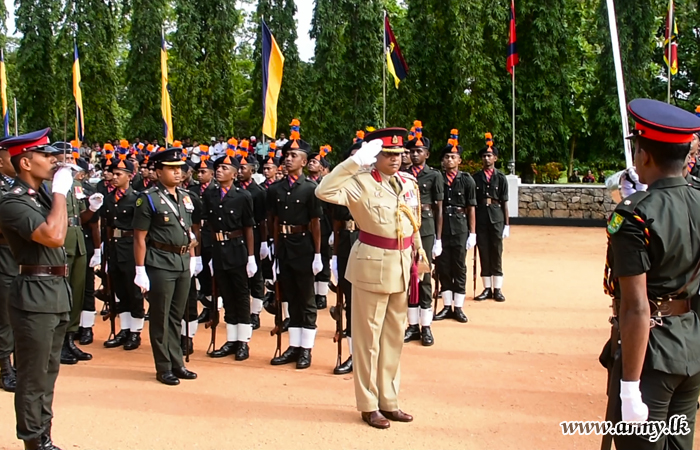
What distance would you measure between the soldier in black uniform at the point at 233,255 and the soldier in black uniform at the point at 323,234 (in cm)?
103

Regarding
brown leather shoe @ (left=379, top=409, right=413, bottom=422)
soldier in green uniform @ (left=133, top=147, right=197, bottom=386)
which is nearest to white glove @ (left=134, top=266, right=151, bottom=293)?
soldier in green uniform @ (left=133, top=147, right=197, bottom=386)

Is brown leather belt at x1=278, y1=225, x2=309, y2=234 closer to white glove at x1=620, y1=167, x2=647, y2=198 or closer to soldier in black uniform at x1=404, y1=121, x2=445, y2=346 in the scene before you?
soldier in black uniform at x1=404, y1=121, x2=445, y2=346

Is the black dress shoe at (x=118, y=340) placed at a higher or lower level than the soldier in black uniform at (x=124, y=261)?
lower

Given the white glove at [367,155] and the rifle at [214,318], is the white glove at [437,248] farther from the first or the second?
the white glove at [367,155]

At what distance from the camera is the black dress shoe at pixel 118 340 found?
7300 mm

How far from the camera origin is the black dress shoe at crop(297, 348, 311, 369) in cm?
639

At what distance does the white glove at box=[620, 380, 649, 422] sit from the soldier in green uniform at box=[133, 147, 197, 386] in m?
4.19

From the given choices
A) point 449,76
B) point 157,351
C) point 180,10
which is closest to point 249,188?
point 157,351

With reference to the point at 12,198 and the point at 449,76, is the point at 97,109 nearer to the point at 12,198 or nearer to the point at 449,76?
the point at 449,76

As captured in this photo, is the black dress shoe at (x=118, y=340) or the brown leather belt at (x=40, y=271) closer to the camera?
the brown leather belt at (x=40, y=271)

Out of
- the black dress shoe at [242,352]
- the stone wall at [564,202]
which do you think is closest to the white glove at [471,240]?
the black dress shoe at [242,352]

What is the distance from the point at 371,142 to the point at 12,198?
2.41 meters

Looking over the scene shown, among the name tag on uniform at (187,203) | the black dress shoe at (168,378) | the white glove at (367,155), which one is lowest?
the black dress shoe at (168,378)

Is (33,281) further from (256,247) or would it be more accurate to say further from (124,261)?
(256,247)
